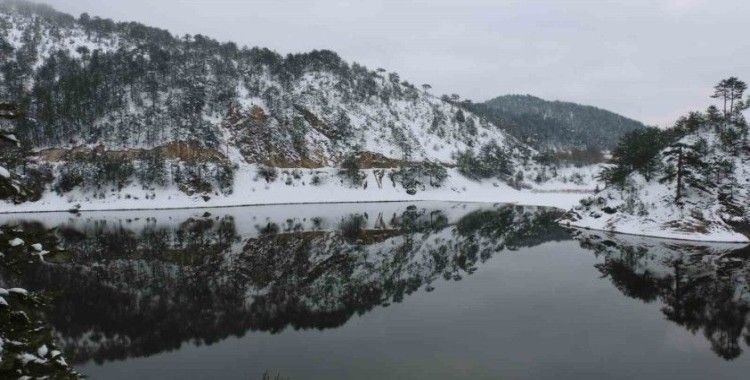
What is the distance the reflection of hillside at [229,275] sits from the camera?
28531 millimetres

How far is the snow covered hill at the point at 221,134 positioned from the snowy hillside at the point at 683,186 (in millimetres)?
59242

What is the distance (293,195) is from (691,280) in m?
95.2

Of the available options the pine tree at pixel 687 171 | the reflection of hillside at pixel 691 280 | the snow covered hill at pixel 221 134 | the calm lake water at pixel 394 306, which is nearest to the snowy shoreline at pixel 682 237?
the reflection of hillside at pixel 691 280

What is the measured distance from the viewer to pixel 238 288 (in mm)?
36875

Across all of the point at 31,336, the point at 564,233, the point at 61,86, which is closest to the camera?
the point at 31,336

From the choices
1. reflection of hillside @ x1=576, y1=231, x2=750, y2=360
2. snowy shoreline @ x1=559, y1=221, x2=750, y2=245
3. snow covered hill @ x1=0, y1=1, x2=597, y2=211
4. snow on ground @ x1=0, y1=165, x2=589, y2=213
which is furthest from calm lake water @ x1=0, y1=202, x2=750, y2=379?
snow covered hill @ x1=0, y1=1, x2=597, y2=211

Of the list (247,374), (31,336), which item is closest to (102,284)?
(247,374)

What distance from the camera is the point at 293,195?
4759 inches

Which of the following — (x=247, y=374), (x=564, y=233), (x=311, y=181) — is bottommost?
(x=247, y=374)

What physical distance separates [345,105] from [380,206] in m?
77.5

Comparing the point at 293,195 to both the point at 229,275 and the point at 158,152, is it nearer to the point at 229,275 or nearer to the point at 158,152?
the point at 158,152

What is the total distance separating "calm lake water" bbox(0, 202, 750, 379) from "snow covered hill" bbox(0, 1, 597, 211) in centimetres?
5223

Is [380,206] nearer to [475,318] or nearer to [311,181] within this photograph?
[311,181]

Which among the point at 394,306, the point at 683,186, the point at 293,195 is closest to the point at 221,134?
the point at 293,195
